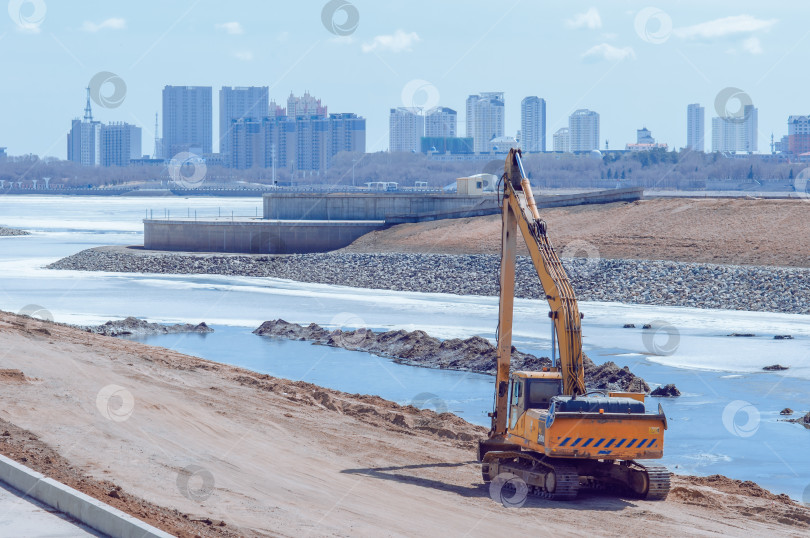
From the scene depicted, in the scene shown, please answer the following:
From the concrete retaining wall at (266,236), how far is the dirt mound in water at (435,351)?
25.7m

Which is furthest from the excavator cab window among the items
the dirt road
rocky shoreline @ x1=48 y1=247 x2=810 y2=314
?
the dirt road

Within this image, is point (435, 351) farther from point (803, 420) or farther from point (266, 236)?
point (266, 236)

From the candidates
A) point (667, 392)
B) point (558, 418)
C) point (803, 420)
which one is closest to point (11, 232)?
point (667, 392)

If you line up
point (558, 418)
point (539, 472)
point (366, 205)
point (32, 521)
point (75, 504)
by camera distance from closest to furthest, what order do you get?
point (32, 521) < point (75, 504) < point (558, 418) < point (539, 472) < point (366, 205)

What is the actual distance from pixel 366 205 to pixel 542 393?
49.7 meters

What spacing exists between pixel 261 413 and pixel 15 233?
68815 millimetres

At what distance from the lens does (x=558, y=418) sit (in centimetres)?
1113

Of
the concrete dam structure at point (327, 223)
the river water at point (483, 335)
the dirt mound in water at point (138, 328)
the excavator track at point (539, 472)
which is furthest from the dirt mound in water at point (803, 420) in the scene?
the concrete dam structure at point (327, 223)

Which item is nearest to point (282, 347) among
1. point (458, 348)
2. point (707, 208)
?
point (458, 348)

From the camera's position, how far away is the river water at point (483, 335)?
16.4m

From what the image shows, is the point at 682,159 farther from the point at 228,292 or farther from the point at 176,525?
the point at 176,525

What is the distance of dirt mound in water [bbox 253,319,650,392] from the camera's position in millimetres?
20906

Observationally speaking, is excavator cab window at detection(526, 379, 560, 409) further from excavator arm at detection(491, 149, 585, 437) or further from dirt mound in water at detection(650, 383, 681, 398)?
dirt mound in water at detection(650, 383, 681, 398)

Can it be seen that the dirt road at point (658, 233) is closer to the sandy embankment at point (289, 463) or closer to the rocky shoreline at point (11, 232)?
the sandy embankment at point (289, 463)
